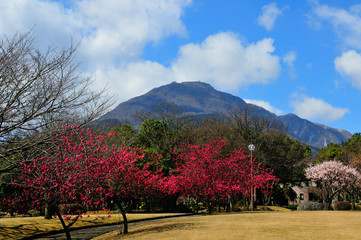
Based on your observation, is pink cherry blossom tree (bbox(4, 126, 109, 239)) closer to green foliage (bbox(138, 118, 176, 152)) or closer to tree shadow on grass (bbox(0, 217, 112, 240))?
tree shadow on grass (bbox(0, 217, 112, 240))

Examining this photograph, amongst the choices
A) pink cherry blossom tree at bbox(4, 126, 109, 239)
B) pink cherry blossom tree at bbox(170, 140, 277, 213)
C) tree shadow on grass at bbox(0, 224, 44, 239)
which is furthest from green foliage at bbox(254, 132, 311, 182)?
pink cherry blossom tree at bbox(4, 126, 109, 239)

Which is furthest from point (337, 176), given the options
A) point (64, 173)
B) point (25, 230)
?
point (64, 173)

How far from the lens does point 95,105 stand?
50.7 ft

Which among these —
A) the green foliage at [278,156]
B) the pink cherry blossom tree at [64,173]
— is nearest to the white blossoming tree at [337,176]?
the green foliage at [278,156]

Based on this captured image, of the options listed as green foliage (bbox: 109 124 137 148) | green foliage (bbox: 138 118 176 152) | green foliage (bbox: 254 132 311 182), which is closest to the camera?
green foliage (bbox: 109 124 137 148)

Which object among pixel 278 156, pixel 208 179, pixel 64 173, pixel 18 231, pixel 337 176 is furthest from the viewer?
A: pixel 278 156

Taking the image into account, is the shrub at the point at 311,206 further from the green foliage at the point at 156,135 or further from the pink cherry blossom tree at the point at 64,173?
the pink cherry blossom tree at the point at 64,173

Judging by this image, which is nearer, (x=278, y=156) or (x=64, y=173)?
(x=64, y=173)

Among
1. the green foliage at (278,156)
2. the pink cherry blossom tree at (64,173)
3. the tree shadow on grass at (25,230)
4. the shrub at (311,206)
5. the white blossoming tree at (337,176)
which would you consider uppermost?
the green foliage at (278,156)

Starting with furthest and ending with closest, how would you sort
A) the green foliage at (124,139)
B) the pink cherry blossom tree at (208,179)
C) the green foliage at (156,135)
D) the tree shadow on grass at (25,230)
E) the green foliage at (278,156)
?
the green foliage at (278,156), the green foliage at (156,135), the green foliage at (124,139), the pink cherry blossom tree at (208,179), the tree shadow on grass at (25,230)

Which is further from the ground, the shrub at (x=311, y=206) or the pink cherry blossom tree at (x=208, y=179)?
the pink cherry blossom tree at (x=208, y=179)

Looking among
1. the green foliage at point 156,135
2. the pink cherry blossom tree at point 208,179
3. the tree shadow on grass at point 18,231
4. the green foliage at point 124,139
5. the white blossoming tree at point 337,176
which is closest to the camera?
the tree shadow on grass at point 18,231

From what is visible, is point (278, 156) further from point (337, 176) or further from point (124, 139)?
point (124, 139)

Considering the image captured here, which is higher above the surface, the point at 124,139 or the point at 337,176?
the point at 124,139
